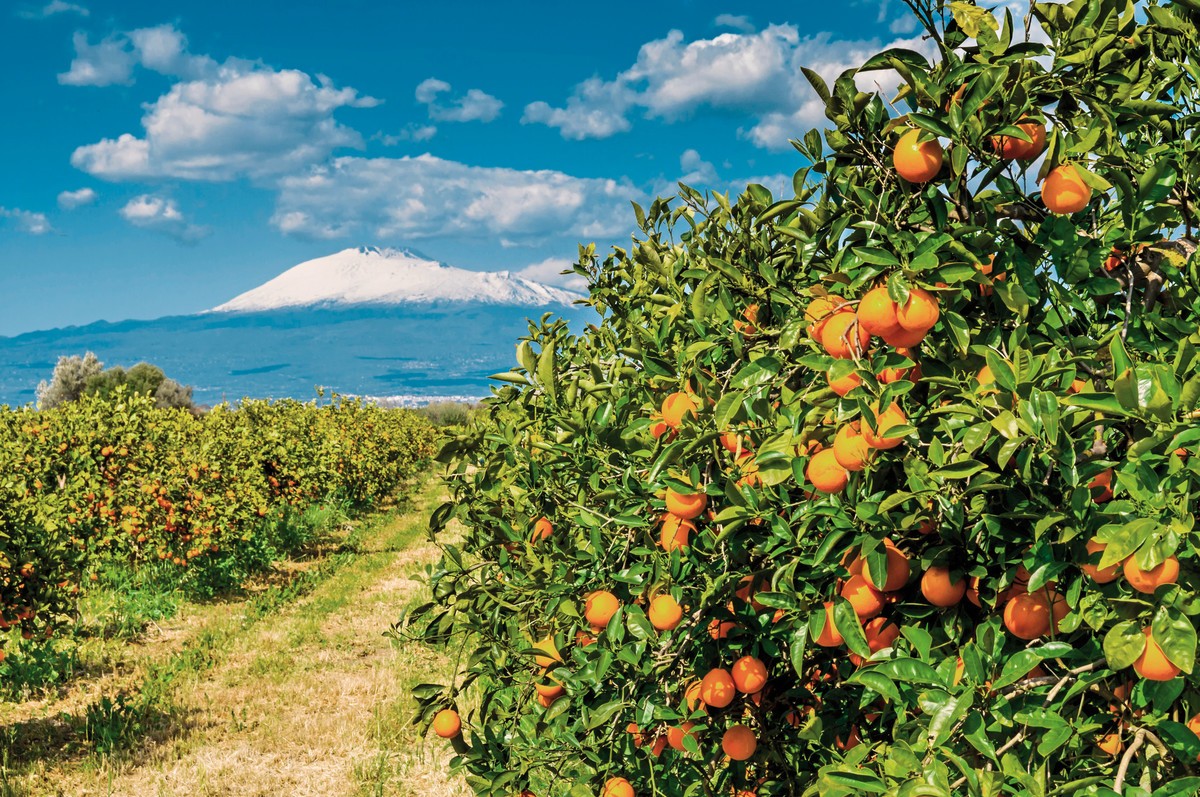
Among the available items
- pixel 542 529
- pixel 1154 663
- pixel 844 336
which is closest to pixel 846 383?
pixel 844 336

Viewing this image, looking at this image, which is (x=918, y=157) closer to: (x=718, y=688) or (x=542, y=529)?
(x=718, y=688)

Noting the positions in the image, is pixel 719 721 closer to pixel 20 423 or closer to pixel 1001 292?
pixel 1001 292

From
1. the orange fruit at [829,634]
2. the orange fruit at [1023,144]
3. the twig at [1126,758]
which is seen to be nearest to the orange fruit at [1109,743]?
the twig at [1126,758]

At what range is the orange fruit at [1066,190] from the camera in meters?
1.35

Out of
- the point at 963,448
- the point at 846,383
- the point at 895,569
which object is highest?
the point at 846,383

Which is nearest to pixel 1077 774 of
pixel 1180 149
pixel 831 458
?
pixel 831 458

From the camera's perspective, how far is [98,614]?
7.68 metres

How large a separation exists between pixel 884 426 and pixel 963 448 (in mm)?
139

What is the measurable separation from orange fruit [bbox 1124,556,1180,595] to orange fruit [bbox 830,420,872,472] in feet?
1.32

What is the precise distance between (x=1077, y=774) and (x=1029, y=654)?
0.29m

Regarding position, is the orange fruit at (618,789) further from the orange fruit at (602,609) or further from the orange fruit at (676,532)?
the orange fruit at (676,532)

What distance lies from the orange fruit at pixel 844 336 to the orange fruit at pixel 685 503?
1.43 ft

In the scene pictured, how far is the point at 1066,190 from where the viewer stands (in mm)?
1360

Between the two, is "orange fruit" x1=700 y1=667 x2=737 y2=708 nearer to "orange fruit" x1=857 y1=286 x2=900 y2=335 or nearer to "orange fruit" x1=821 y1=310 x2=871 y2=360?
"orange fruit" x1=821 y1=310 x2=871 y2=360
